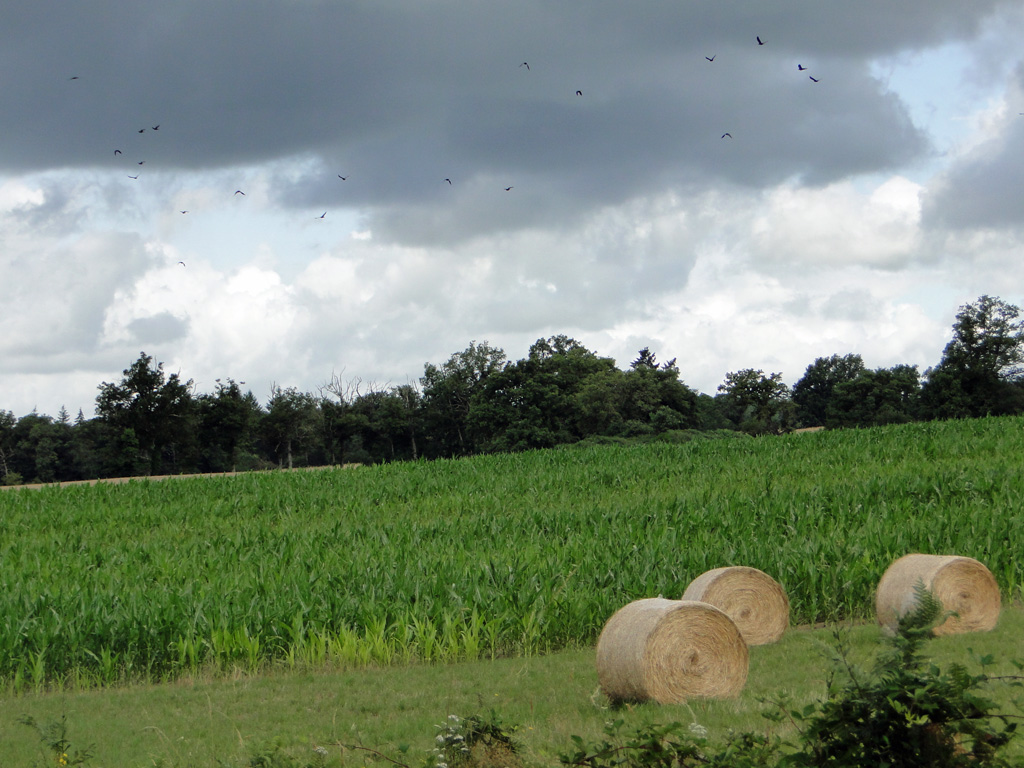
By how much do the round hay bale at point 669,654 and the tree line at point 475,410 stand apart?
48.3 m

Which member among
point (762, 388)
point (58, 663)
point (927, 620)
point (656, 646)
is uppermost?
point (762, 388)

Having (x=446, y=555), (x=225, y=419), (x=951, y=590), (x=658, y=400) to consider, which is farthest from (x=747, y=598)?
(x=225, y=419)

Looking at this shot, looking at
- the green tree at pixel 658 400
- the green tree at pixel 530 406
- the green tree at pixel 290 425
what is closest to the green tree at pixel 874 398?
the green tree at pixel 658 400

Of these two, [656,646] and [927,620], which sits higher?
[927,620]

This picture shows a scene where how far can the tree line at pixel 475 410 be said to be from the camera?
6869 cm

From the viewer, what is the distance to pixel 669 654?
7086 mm

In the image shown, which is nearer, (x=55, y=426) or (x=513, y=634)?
(x=513, y=634)

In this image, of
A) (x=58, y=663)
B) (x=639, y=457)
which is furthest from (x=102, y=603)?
(x=639, y=457)

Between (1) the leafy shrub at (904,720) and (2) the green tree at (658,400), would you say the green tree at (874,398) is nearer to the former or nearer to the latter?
(2) the green tree at (658,400)

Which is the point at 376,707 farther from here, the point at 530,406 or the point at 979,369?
the point at 979,369

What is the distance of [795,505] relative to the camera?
16812 millimetres

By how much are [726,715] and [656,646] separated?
742mm

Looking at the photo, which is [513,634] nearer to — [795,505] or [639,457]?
[795,505]

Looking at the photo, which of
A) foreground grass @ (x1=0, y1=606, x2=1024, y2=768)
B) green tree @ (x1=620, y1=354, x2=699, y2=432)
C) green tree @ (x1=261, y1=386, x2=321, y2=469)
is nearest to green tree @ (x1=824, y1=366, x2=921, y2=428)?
green tree @ (x1=620, y1=354, x2=699, y2=432)
